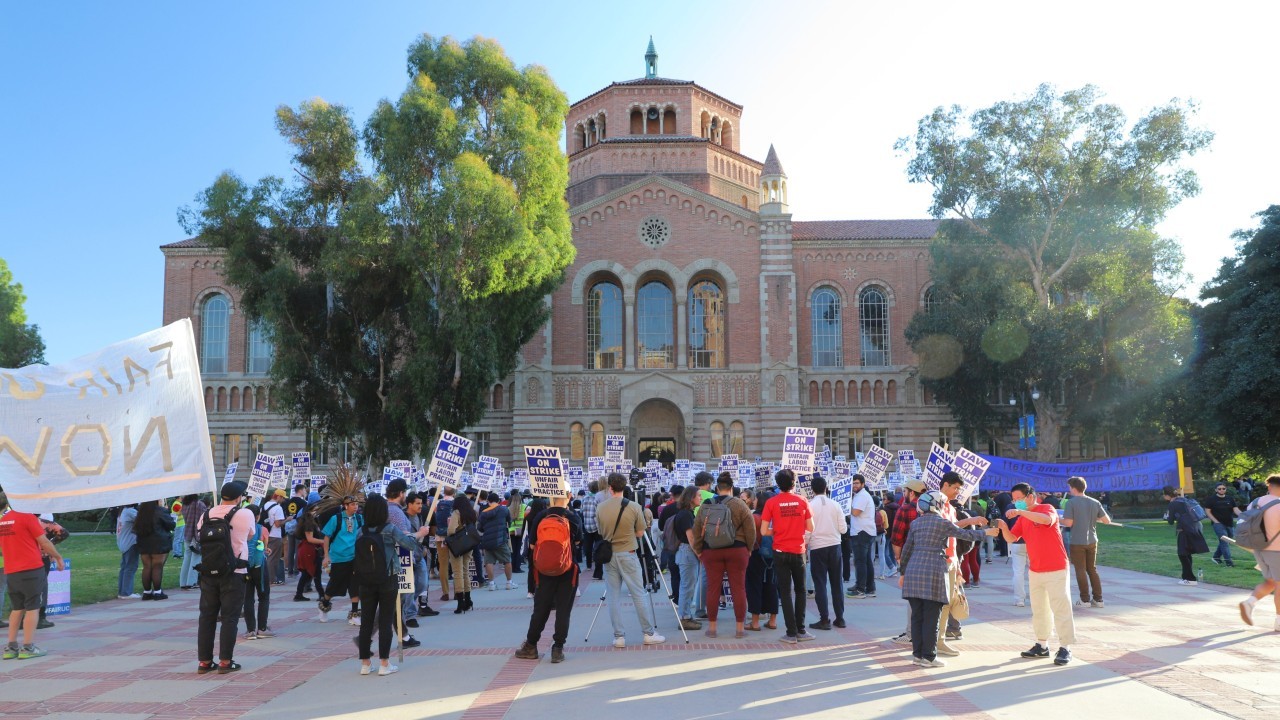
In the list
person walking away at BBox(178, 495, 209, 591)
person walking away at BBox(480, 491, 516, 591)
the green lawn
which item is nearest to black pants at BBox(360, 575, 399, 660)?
person walking away at BBox(480, 491, 516, 591)

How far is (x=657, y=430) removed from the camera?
4297 cm

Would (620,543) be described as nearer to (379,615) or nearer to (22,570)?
(379,615)

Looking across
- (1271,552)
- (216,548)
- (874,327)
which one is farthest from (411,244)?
(874,327)

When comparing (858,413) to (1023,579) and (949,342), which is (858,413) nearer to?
(949,342)

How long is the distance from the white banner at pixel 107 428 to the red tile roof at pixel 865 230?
38.4 m

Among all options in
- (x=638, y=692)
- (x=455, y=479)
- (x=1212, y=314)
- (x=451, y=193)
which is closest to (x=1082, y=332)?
(x=1212, y=314)

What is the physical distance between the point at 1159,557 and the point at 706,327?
24.5 meters

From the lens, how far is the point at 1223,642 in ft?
34.2

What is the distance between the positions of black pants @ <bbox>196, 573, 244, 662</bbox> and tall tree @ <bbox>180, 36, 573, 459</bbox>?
1864cm

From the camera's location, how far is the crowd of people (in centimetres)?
910

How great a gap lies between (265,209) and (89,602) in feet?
56.0

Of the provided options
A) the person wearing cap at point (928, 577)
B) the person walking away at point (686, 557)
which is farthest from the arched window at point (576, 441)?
the person wearing cap at point (928, 577)

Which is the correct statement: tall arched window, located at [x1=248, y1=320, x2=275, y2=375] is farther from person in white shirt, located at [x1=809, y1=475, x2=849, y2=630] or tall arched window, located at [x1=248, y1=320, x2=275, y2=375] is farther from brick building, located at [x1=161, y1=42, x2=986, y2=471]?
person in white shirt, located at [x1=809, y1=475, x2=849, y2=630]

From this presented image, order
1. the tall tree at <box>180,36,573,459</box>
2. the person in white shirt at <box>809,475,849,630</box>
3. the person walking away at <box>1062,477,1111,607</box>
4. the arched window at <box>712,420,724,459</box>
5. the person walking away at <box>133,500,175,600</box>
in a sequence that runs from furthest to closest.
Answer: the arched window at <box>712,420,724,459</box>
the tall tree at <box>180,36,573,459</box>
the person walking away at <box>133,500,175,600</box>
the person walking away at <box>1062,477,1111,607</box>
the person in white shirt at <box>809,475,849,630</box>
